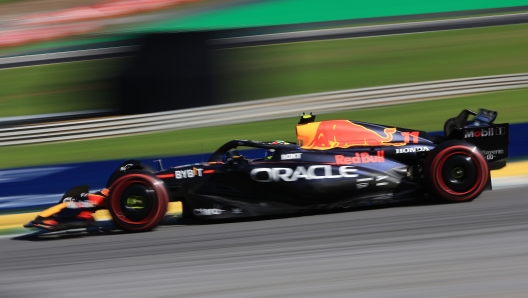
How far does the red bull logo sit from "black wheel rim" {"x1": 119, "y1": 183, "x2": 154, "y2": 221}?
185 centimetres

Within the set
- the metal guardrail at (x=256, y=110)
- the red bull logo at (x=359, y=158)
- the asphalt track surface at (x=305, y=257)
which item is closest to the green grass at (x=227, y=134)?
the metal guardrail at (x=256, y=110)

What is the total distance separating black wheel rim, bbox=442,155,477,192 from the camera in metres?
6.62

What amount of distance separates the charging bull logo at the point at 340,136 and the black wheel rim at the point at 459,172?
2.12 feet

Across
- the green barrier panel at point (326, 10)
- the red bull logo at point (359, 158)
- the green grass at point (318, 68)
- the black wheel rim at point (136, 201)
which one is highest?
the green barrier panel at point (326, 10)

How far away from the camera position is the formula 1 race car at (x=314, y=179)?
6.64 metres

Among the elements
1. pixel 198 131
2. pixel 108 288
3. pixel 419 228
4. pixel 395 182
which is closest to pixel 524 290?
pixel 419 228

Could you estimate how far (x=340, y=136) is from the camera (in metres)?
7.10

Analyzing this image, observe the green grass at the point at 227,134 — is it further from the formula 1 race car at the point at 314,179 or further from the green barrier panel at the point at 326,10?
the formula 1 race car at the point at 314,179

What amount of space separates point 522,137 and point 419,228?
427 cm

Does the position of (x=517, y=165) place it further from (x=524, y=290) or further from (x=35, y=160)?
(x=35, y=160)

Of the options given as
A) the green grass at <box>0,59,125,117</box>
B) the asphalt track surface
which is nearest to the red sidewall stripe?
the asphalt track surface

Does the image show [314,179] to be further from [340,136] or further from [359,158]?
[340,136]

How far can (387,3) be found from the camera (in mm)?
16328

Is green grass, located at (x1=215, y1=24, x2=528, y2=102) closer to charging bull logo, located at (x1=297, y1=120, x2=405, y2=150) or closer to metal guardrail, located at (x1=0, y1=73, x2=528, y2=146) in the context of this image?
metal guardrail, located at (x1=0, y1=73, x2=528, y2=146)
